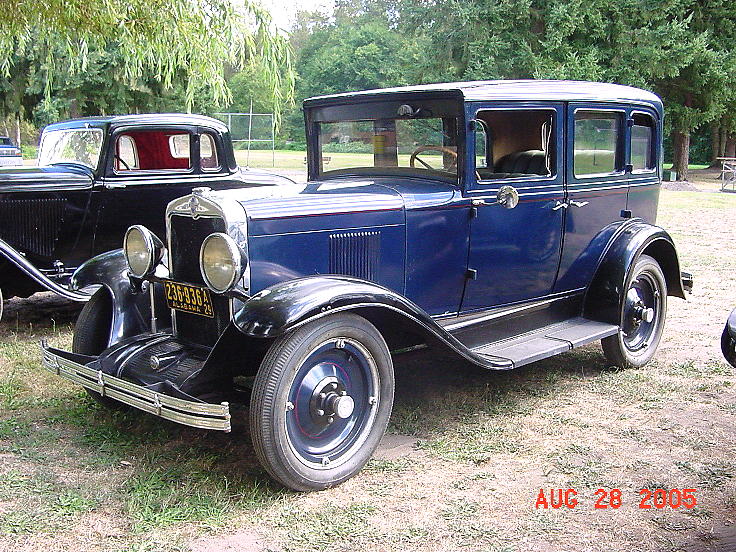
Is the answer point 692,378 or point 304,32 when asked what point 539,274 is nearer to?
point 692,378

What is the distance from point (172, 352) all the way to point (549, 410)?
7.62 feet

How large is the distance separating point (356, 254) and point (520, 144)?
161 centimetres

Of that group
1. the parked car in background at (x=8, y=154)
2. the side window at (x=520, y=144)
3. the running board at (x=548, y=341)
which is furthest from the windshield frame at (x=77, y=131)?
the parked car in background at (x=8, y=154)

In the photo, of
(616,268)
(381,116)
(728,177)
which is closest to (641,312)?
(616,268)

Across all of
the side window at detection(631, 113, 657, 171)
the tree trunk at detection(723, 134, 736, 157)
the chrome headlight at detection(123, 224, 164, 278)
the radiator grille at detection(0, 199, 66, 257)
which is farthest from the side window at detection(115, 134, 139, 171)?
the tree trunk at detection(723, 134, 736, 157)

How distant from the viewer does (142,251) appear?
418cm

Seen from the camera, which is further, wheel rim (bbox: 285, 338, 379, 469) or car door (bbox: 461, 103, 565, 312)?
car door (bbox: 461, 103, 565, 312)

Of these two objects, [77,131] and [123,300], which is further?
[77,131]

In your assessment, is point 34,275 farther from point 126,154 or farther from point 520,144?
point 520,144

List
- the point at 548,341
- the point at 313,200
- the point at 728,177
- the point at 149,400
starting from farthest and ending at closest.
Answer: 1. the point at 728,177
2. the point at 548,341
3. the point at 313,200
4. the point at 149,400

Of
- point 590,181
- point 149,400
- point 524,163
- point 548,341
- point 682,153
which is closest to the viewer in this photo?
point 149,400

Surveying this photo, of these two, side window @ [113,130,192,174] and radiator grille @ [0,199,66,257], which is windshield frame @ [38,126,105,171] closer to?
side window @ [113,130,192,174]

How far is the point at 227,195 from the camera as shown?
3936 mm

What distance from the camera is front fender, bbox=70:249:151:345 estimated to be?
4426 millimetres
